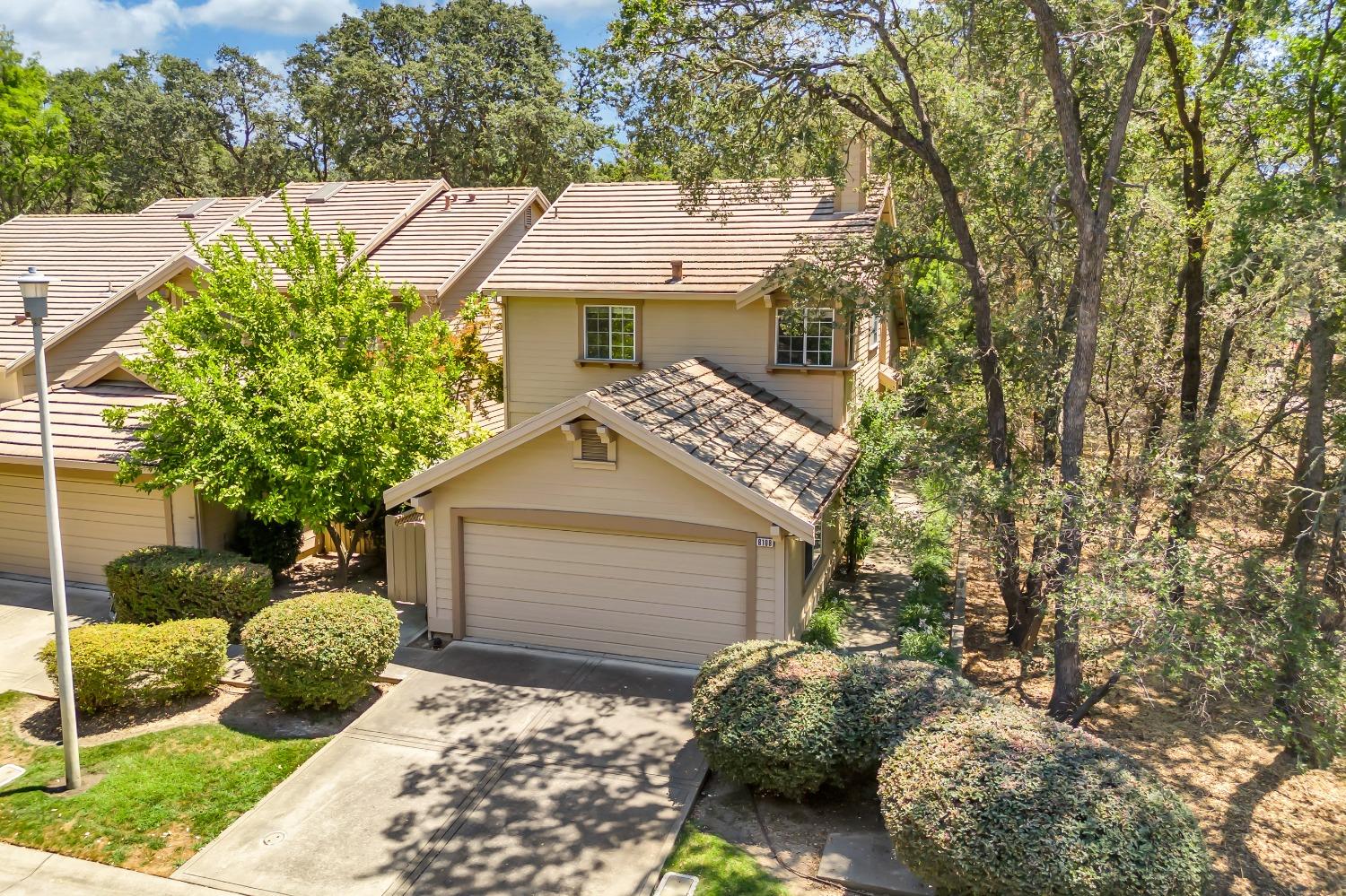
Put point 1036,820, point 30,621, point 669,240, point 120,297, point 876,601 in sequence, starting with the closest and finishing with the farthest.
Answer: point 1036,820, point 30,621, point 876,601, point 669,240, point 120,297

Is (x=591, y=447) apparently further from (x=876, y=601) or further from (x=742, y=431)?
(x=876, y=601)

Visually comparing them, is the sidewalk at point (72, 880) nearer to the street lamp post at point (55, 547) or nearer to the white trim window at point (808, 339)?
the street lamp post at point (55, 547)

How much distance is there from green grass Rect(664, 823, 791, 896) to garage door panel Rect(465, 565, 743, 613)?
3.93 metres

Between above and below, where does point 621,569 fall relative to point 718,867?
above

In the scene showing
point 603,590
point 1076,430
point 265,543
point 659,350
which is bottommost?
point 603,590

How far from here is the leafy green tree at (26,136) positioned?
112ft

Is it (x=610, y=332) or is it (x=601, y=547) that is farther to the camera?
(x=610, y=332)

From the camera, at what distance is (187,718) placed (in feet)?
37.5

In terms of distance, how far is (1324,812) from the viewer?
1029 cm

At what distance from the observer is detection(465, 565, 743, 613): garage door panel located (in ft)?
41.7

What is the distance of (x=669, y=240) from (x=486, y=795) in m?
12.3

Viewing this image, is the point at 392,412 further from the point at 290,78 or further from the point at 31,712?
the point at 290,78

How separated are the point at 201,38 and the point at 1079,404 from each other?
5180 centimetres

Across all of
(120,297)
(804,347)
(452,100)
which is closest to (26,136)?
(452,100)
